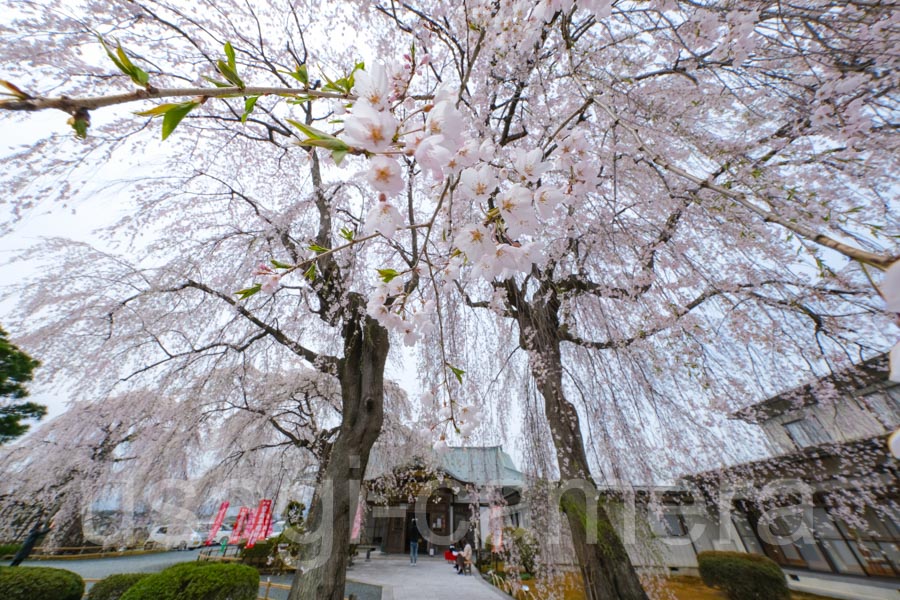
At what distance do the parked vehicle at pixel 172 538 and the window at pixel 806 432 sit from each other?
2197cm

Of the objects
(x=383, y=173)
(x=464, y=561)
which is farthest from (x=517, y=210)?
(x=464, y=561)

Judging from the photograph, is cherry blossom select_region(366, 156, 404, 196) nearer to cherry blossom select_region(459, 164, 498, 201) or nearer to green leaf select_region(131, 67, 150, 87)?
cherry blossom select_region(459, 164, 498, 201)

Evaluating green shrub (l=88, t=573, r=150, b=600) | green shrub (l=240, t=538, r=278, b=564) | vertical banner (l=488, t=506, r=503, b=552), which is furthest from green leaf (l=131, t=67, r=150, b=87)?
green shrub (l=240, t=538, r=278, b=564)

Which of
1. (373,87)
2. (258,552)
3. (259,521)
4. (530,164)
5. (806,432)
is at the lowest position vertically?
(258,552)

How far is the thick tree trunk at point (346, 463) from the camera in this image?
2854 mm

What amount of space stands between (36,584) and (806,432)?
16078mm

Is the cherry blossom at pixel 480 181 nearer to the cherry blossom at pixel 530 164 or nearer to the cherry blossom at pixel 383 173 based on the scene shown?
the cherry blossom at pixel 530 164

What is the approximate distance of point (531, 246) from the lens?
1.24 metres

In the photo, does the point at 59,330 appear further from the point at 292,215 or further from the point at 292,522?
the point at 292,522

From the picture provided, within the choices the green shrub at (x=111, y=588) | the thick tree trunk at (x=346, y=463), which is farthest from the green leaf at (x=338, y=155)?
the green shrub at (x=111, y=588)

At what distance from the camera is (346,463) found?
3389 millimetres

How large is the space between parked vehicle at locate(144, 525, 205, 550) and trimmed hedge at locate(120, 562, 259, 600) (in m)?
13.5

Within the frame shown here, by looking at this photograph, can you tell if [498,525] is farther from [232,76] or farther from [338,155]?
[232,76]

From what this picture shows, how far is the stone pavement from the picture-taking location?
274 inches
